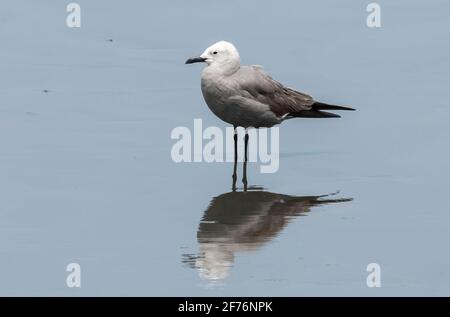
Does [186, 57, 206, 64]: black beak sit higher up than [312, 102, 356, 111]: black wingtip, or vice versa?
[186, 57, 206, 64]: black beak

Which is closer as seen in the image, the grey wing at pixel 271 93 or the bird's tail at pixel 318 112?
the grey wing at pixel 271 93

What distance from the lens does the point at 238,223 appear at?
37.1ft

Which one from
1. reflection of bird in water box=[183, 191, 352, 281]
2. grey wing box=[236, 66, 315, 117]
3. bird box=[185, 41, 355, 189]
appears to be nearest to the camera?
reflection of bird in water box=[183, 191, 352, 281]

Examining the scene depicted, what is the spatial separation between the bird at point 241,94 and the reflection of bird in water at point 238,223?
0.80 m

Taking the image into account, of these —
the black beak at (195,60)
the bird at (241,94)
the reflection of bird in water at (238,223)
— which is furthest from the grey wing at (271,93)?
the reflection of bird in water at (238,223)

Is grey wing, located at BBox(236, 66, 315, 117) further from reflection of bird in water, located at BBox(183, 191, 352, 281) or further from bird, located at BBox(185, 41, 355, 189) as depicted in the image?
reflection of bird in water, located at BBox(183, 191, 352, 281)

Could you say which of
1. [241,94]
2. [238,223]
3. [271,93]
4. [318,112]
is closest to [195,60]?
[241,94]

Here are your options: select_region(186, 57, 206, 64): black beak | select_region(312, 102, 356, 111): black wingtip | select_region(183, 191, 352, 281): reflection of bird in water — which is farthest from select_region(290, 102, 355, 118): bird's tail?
select_region(183, 191, 352, 281): reflection of bird in water

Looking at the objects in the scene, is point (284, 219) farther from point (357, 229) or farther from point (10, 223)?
point (10, 223)

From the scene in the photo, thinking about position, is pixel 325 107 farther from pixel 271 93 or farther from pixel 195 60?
pixel 195 60

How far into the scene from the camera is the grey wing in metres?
13.5

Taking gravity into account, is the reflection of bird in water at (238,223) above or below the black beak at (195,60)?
below

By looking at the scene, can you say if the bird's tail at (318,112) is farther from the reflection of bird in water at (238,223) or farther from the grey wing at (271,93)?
the reflection of bird in water at (238,223)

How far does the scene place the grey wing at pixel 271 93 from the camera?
13461 mm
